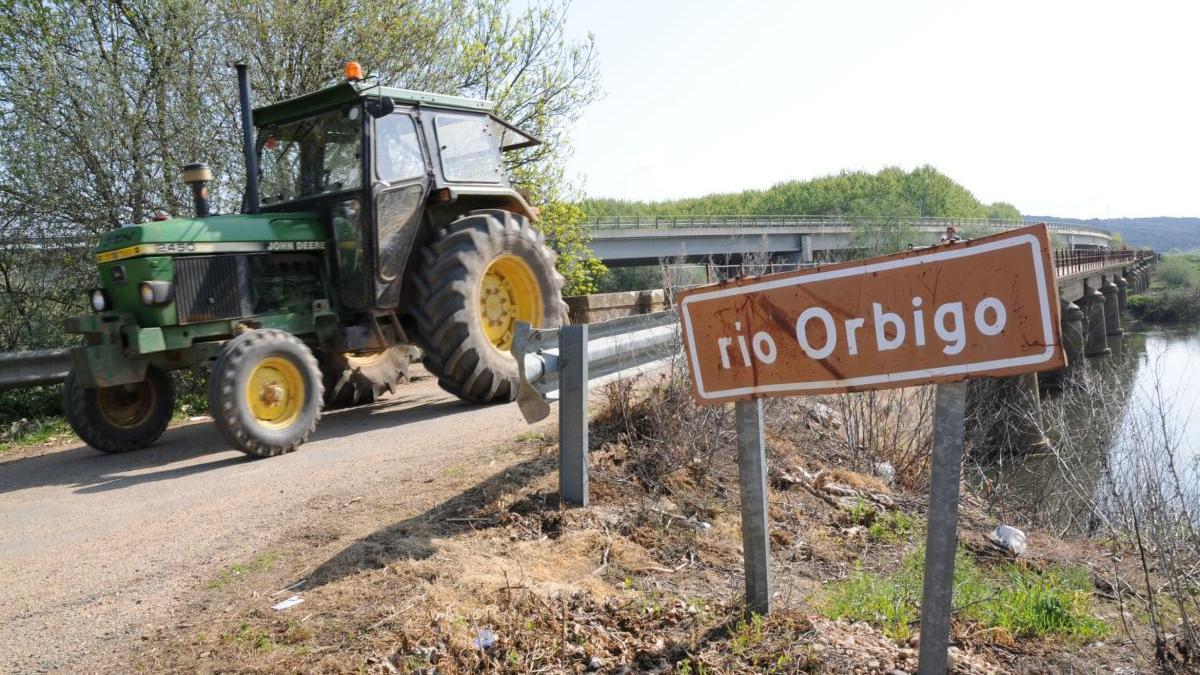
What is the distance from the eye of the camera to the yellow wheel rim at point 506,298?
27.6 feet

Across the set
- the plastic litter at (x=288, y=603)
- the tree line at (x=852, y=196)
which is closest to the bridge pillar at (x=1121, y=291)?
the tree line at (x=852, y=196)

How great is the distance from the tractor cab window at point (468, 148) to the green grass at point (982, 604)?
5484 mm

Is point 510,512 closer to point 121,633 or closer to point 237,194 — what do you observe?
point 121,633

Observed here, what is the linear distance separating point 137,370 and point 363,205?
7.23ft

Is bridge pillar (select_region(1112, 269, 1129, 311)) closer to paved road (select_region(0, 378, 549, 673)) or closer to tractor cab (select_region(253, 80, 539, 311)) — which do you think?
tractor cab (select_region(253, 80, 539, 311))

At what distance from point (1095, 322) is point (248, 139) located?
33.2 m

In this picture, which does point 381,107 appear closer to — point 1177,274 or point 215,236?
point 215,236

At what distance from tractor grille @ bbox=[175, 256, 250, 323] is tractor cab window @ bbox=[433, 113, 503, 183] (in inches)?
81.6

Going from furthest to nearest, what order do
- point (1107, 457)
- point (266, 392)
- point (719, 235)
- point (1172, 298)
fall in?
point (1172, 298) < point (719, 235) < point (266, 392) < point (1107, 457)

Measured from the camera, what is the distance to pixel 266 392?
21.7ft

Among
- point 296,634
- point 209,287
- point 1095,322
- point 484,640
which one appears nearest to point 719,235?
point 1095,322

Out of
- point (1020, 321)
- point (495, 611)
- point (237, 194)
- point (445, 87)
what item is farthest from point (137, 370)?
point (445, 87)

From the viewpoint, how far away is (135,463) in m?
6.90

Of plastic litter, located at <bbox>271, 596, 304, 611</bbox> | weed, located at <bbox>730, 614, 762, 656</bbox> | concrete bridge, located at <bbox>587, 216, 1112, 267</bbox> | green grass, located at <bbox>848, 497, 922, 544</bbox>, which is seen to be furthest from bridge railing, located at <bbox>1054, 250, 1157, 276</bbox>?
plastic litter, located at <bbox>271, 596, 304, 611</bbox>
